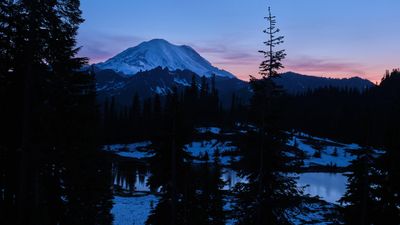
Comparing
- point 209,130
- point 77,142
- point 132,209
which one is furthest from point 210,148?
point 77,142

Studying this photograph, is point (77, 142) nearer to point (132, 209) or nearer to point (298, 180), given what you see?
point (132, 209)

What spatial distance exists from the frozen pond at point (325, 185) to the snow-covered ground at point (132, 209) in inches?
912

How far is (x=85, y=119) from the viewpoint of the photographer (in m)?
17.1

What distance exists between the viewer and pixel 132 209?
47906mm

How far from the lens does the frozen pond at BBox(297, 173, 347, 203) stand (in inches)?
2542

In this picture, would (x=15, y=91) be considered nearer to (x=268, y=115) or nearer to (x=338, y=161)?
(x=268, y=115)

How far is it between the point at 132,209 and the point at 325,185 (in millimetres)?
43520

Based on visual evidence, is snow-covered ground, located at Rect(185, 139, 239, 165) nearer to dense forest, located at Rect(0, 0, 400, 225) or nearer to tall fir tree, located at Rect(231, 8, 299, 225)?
dense forest, located at Rect(0, 0, 400, 225)

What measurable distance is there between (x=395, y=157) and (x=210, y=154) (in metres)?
93.7

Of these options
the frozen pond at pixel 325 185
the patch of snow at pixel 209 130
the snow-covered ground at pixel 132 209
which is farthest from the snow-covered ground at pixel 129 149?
the snow-covered ground at pixel 132 209

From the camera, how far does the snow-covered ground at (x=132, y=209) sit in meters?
42.2

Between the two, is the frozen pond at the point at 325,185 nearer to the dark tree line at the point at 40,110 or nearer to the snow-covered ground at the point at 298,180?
the snow-covered ground at the point at 298,180

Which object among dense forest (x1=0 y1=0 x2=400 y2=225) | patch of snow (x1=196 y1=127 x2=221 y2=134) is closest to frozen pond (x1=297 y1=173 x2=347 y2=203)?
dense forest (x1=0 y1=0 x2=400 y2=225)

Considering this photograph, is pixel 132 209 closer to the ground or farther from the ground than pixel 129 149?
farther from the ground
